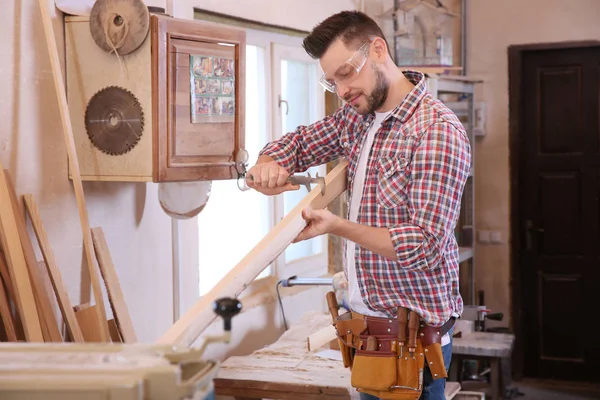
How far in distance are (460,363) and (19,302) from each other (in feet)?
9.41

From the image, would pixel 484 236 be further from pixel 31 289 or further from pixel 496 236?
pixel 31 289

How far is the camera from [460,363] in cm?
470

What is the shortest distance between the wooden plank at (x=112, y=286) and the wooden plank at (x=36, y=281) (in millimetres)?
331

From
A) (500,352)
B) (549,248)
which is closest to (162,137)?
(500,352)

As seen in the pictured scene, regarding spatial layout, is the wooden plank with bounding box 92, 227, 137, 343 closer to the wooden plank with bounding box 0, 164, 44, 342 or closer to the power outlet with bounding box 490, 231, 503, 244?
the wooden plank with bounding box 0, 164, 44, 342

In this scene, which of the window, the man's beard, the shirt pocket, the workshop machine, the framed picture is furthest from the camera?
the window

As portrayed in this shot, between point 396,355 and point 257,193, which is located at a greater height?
point 257,193

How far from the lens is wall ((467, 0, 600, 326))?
19.9ft

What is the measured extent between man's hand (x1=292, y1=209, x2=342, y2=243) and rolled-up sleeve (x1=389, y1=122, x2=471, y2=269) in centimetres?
15

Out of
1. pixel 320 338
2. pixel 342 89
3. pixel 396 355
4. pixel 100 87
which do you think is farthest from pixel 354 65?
pixel 320 338

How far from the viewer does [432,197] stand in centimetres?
→ 207

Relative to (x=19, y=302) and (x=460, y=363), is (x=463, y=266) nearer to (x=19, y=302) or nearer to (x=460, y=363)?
(x=460, y=363)

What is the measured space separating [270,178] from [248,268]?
1.60ft

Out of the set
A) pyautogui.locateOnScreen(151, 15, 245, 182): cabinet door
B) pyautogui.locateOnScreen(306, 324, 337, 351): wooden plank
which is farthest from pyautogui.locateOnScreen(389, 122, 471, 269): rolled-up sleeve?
pyautogui.locateOnScreen(306, 324, 337, 351): wooden plank
